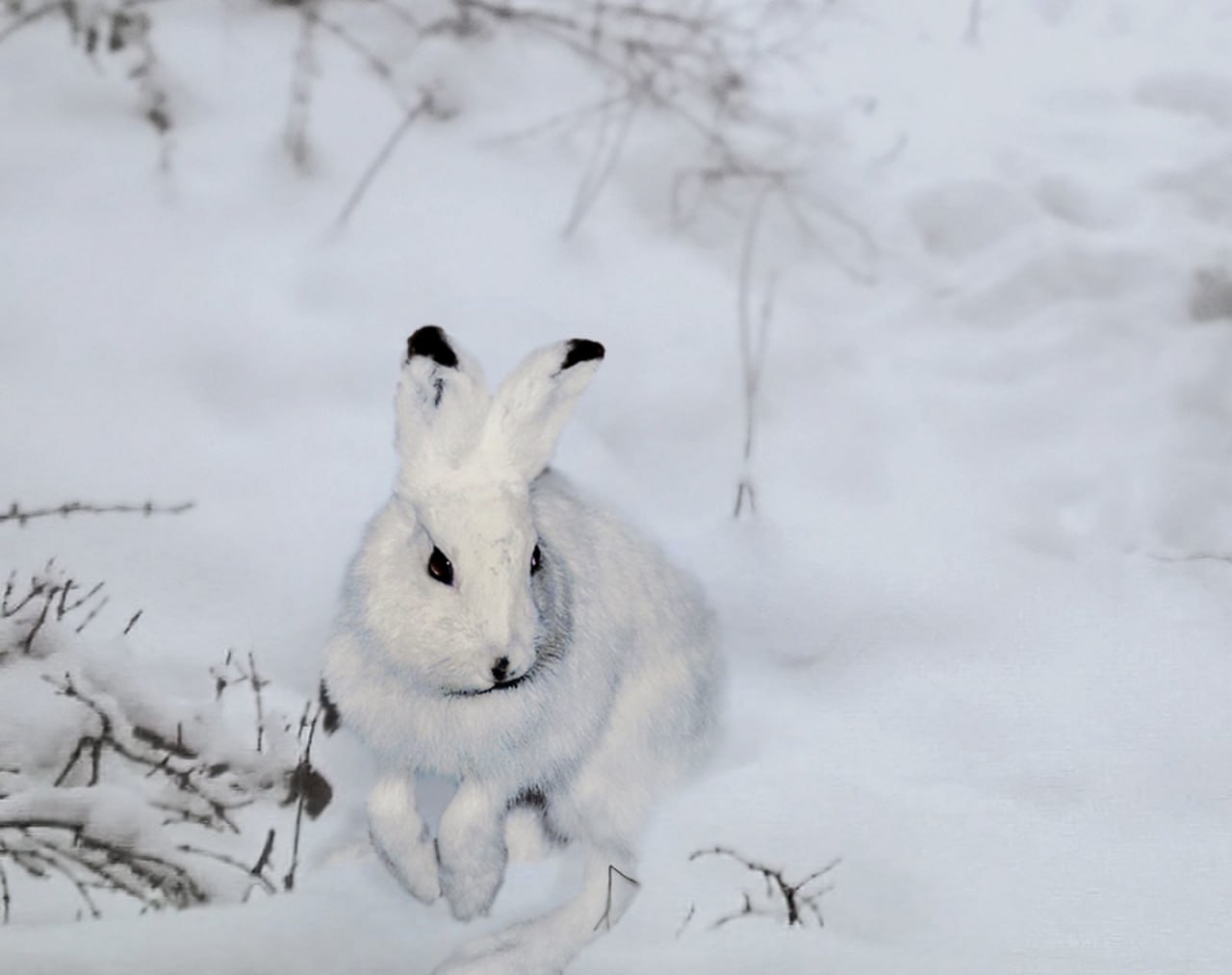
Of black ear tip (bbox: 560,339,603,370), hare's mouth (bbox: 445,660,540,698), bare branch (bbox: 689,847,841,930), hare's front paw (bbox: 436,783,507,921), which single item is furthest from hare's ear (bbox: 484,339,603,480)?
bare branch (bbox: 689,847,841,930)

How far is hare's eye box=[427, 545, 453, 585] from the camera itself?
2.51ft

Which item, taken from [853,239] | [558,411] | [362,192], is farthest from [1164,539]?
[362,192]

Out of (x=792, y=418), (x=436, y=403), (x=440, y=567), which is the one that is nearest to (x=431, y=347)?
(x=436, y=403)

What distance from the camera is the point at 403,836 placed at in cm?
86

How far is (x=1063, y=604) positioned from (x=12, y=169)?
86 centimetres

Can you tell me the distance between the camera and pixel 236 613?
896mm

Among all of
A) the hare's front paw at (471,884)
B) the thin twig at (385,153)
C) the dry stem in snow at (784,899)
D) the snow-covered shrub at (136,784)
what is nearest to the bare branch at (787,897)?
the dry stem in snow at (784,899)

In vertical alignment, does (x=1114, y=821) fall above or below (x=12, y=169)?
below

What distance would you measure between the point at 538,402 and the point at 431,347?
8 cm

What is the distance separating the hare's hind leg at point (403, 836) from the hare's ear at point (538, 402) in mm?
247

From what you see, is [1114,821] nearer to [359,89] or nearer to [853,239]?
[853,239]

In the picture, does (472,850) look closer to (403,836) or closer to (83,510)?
(403,836)

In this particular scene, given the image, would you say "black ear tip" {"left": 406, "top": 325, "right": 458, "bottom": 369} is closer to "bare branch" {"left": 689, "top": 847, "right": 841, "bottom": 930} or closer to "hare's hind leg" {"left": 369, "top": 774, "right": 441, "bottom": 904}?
"hare's hind leg" {"left": 369, "top": 774, "right": 441, "bottom": 904}

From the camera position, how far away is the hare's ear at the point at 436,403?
81 cm
